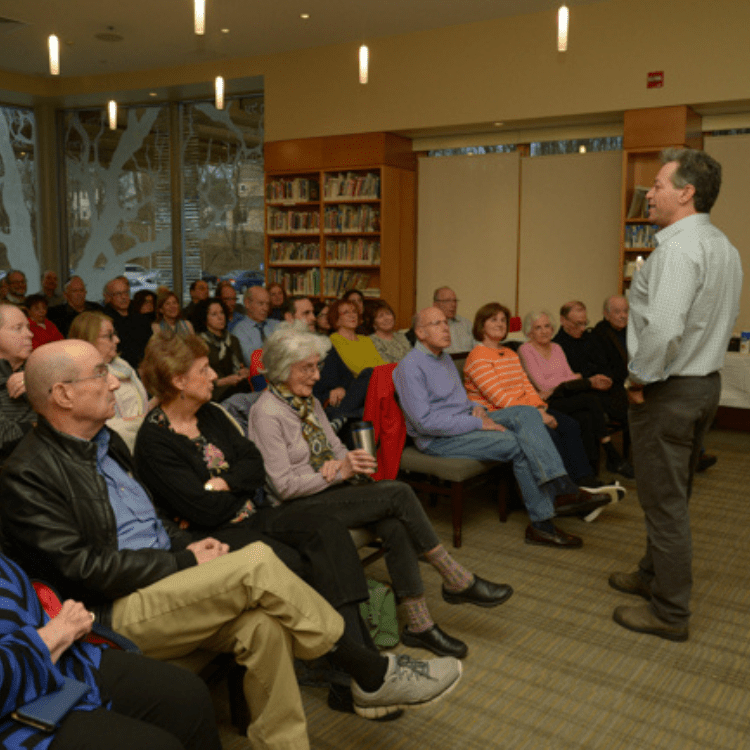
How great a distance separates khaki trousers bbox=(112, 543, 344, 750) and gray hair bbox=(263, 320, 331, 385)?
99cm

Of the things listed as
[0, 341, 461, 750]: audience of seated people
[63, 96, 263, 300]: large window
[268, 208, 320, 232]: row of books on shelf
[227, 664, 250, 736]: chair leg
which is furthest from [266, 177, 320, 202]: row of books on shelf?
[227, 664, 250, 736]: chair leg

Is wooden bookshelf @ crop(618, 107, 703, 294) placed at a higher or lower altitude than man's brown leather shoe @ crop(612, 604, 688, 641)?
higher

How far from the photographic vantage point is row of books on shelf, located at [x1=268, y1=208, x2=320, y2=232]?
338 inches

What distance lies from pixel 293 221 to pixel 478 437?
17.4 ft

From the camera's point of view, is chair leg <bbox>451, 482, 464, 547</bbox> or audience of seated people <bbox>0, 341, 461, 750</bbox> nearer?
audience of seated people <bbox>0, 341, 461, 750</bbox>

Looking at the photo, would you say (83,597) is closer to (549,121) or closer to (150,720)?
(150,720)

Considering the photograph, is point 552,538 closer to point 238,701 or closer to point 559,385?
point 559,385

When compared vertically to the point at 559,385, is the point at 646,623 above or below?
below

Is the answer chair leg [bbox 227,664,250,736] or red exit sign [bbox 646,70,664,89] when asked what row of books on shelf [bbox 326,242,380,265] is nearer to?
red exit sign [bbox 646,70,664,89]

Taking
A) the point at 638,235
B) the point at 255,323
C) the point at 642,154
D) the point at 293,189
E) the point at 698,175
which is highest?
the point at 642,154

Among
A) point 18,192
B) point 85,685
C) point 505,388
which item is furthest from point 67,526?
point 18,192

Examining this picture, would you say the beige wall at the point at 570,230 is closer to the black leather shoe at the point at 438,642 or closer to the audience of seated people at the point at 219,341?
the audience of seated people at the point at 219,341

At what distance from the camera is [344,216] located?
27.3 ft

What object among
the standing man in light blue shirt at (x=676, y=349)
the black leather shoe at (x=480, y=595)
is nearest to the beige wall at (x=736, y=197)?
the standing man in light blue shirt at (x=676, y=349)
